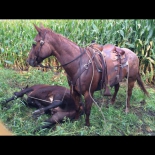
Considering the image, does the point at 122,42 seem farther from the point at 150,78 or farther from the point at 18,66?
the point at 18,66

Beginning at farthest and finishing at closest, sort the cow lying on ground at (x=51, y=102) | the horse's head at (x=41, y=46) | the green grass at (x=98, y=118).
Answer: the cow lying on ground at (x=51, y=102) → the green grass at (x=98, y=118) → the horse's head at (x=41, y=46)

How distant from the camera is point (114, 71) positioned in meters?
4.46

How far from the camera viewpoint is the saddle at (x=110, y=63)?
4233mm

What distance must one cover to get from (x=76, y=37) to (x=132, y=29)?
188 centimetres

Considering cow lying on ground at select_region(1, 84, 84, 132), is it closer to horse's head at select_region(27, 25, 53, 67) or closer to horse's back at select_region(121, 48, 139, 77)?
horse's head at select_region(27, 25, 53, 67)

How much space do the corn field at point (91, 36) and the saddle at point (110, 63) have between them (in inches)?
86.6

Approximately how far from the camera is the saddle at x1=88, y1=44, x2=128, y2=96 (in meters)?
4.23

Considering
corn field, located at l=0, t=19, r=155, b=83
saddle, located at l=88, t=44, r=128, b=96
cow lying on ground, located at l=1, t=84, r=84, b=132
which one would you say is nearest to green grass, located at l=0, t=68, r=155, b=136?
cow lying on ground, located at l=1, t=84, r=84, b=132

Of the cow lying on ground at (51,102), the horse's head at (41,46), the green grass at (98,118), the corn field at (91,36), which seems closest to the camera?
the horse's head at (41,46)

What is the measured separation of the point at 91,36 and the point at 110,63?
3186mm

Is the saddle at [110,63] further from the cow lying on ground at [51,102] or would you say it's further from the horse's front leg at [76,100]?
the cow lying on ground at [51,102]

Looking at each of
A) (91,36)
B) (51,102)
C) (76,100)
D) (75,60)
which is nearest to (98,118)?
(76,100)

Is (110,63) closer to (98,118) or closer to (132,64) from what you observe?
(132,64)

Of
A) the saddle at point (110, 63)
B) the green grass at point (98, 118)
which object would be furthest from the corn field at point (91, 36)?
the saddle at point (110, 63)
